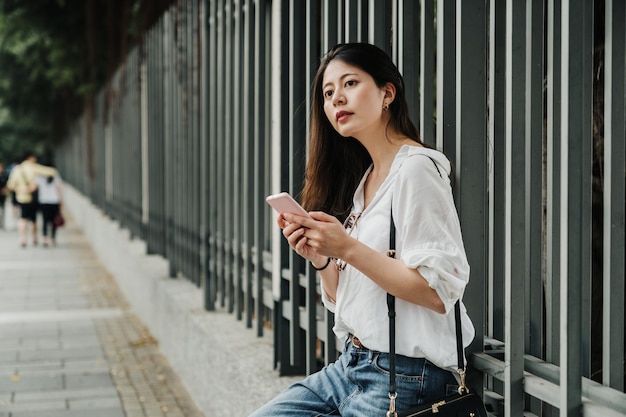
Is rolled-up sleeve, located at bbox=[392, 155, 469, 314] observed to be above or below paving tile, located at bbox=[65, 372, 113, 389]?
above

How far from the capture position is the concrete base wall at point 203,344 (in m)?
4.76

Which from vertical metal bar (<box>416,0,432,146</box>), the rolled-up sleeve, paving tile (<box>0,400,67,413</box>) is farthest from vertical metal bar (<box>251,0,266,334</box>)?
the rolled-up sleeve

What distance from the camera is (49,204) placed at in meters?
19.2

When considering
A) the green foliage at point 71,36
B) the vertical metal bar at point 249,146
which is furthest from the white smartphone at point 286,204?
the green foliage at point 71,36

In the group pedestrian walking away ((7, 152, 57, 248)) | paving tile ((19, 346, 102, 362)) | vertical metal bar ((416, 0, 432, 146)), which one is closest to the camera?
vertical metal bar ((416, 0, 432, 146))

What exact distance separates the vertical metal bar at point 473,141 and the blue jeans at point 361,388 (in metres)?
0.47

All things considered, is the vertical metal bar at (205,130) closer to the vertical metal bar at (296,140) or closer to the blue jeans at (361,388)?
the vertical metal bar at (296,140)

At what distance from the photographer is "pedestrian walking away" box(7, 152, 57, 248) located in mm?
19391

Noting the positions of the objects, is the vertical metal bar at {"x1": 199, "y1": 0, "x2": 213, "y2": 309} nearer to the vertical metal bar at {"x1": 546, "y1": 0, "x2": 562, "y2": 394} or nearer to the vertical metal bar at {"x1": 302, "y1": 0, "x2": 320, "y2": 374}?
the vertical metal bar at {"x1": 302, "y1": 0, "x2": 320, "y2": 374}

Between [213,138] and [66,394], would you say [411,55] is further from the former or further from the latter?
[66,394]

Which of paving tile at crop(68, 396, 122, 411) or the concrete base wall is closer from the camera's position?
the concrete base wall

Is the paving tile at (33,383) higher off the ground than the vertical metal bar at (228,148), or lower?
lower

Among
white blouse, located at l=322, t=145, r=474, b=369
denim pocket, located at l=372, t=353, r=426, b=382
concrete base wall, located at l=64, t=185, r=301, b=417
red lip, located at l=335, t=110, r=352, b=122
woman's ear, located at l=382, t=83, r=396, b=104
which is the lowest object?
concrete base wall, located at l=64, t=185, r=301, b=417

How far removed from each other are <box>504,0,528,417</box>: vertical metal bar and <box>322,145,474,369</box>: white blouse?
0.58 feet
